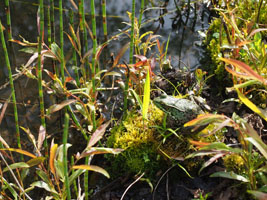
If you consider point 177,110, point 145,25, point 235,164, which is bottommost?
point 235,164

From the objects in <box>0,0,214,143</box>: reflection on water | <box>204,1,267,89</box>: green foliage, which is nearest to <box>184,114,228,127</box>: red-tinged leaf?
<box>204,1,267,89</box>: green foliage

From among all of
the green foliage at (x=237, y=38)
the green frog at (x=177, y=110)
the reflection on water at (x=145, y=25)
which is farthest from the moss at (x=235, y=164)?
the reflection on water at (x=145, y=25)

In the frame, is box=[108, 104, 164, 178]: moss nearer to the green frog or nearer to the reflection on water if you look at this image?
the green frog

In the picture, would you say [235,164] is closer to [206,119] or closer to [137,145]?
[206,119]

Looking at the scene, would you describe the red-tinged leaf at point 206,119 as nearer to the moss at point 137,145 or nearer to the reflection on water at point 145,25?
the moss at point 137,145

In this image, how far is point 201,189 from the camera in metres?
1.38

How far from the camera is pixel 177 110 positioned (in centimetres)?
145

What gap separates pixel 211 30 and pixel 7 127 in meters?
1.40

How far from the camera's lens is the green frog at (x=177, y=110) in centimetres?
144

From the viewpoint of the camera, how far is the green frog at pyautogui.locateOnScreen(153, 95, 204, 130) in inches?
56.8

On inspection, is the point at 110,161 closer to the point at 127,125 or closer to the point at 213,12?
the point at 127,125

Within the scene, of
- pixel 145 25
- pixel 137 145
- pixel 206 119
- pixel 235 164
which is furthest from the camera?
pixel 145 25

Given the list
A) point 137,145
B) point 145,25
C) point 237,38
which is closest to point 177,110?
point 137,145

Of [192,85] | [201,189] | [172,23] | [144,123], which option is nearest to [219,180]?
[201,189]
